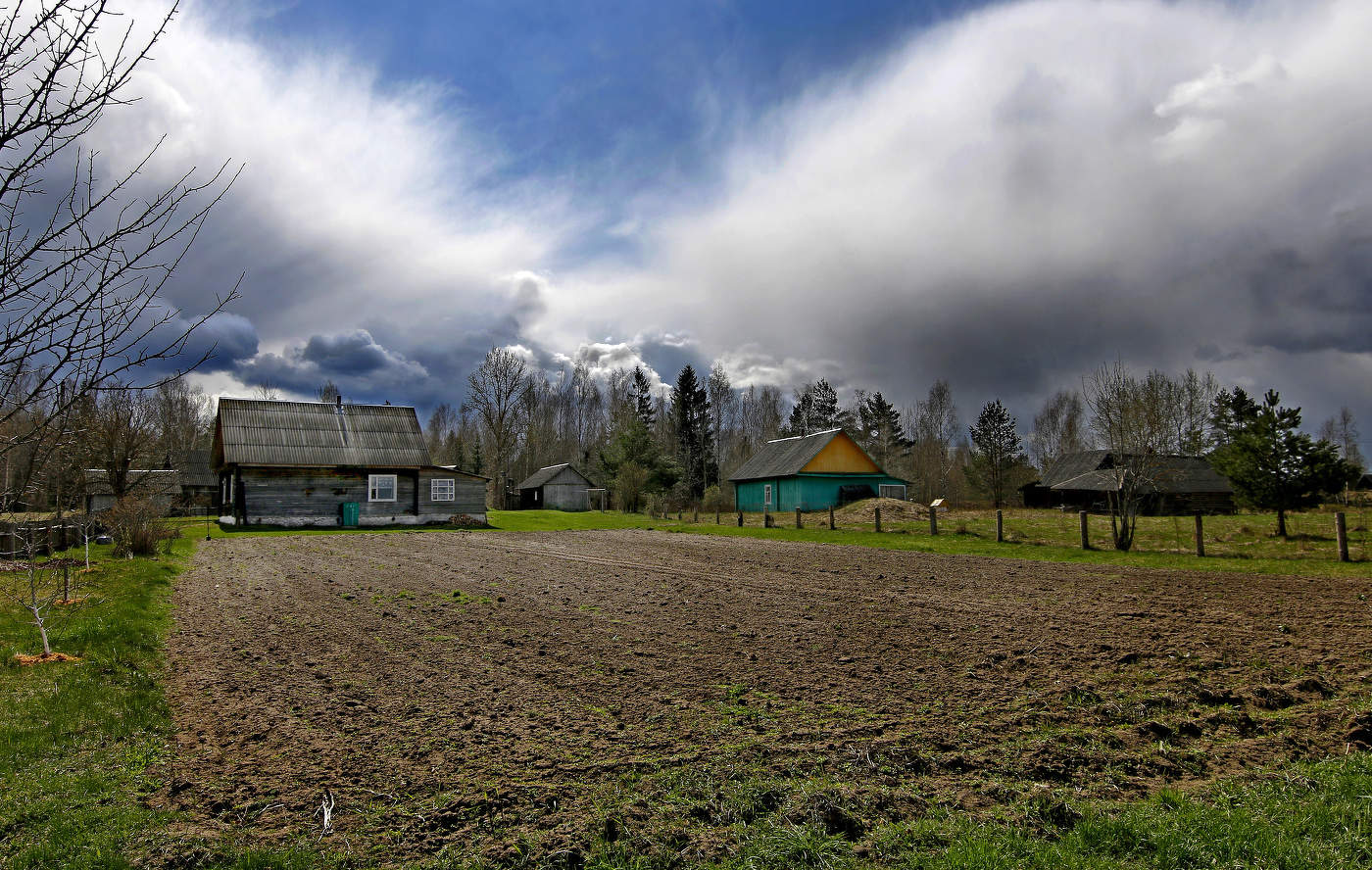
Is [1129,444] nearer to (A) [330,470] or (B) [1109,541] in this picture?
(B) [1109,541]

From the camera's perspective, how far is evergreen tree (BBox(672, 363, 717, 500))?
6244cm

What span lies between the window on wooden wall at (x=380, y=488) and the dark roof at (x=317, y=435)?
2.06 ft

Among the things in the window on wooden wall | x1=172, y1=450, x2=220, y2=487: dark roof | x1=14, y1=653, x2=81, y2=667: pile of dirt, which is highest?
x1=172, y1=450, x2=220, y2=487: dark roof

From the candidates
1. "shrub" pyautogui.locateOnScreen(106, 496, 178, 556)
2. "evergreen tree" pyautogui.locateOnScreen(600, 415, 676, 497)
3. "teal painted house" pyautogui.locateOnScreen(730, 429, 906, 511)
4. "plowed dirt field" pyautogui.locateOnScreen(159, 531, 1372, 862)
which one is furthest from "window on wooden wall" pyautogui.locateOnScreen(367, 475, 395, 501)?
"plowed dirt field" pyautogui.locateOnScreen(159, 531, 1372, 862)

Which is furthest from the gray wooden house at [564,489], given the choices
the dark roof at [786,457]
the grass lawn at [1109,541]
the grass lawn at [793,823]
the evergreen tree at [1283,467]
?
the grass lawn at [793,823]

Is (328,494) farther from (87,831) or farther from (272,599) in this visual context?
(87,831)

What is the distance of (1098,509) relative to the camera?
4131cm

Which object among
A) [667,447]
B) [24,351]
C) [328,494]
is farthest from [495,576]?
[667,447]

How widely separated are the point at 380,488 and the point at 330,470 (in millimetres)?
2265

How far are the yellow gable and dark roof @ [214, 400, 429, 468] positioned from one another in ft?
69.8

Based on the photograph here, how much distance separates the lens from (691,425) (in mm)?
62969

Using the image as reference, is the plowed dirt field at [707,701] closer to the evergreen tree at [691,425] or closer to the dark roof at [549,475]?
the dark roof at [549,475]

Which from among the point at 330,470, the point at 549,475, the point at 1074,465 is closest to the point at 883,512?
the point at 1074,465

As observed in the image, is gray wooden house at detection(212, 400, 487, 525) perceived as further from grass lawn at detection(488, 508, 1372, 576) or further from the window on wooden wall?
grass lawn at detection(488, 508, 1372, 576)
